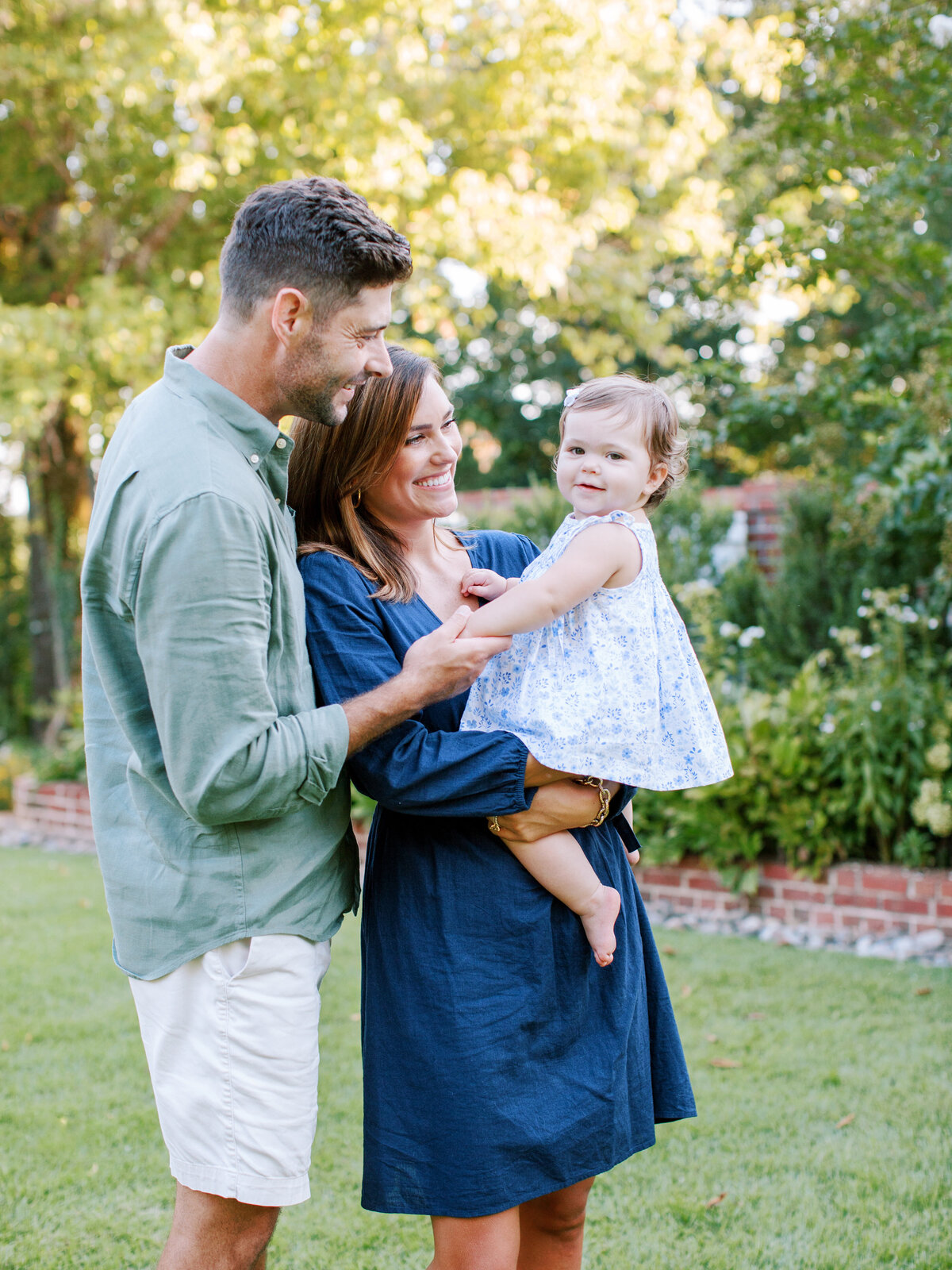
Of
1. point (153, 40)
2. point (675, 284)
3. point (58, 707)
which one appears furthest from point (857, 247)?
point (675, 284)

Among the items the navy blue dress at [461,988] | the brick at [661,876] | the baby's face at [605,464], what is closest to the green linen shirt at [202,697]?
the navy blue dress at [461,988]

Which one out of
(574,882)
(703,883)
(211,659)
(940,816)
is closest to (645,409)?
(574,882)

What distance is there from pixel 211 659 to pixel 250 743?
13cm

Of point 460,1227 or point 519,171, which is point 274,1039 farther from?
point 519,171

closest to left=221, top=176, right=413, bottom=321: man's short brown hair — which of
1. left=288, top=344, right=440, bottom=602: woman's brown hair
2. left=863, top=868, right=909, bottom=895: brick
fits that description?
left=288, top=344, right=440, bottom=602: woman's brown hair

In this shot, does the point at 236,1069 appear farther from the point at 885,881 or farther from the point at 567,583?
the point at 885,881

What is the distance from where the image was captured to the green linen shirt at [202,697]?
1.44 metres

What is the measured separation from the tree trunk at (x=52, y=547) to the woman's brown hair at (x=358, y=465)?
8548mm

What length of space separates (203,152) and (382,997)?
304 inches

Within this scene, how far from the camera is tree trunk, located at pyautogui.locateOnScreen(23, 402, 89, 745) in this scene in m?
9.88

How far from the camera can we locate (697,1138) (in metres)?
3.17

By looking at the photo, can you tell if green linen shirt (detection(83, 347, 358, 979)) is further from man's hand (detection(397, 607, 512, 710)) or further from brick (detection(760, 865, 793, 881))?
brick (detection(760, 865, 793, 881))

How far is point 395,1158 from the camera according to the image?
5.71ft

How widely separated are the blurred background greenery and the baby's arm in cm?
306
